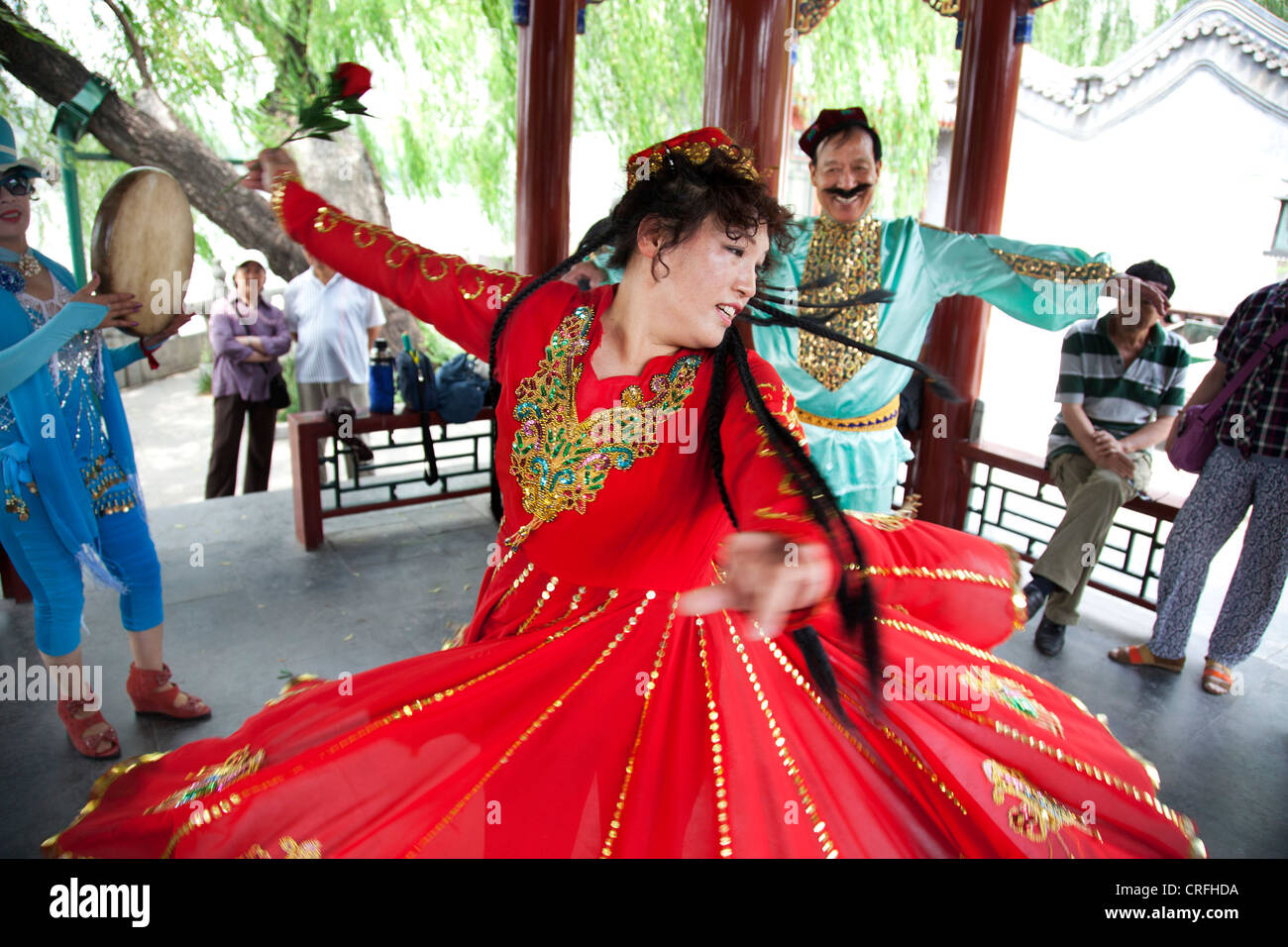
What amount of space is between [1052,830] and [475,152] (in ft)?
21.1

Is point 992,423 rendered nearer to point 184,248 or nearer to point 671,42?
point 671,42

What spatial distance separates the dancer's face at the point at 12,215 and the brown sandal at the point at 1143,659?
3.71 m

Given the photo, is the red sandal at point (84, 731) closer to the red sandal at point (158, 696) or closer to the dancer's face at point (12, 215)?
the red sandal at point (158, 696)

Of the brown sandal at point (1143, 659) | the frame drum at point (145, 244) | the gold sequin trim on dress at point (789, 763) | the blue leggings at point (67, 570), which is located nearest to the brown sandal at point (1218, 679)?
the brown sandal at point (1143, 659)

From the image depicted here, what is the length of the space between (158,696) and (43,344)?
108 cm

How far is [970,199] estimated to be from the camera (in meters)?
4.02

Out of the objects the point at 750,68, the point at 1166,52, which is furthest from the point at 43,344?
the point at 1166,52

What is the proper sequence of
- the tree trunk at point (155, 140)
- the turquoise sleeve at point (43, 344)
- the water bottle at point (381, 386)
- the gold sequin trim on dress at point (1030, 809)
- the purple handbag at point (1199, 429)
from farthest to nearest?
the tree trunk at point (155, 140)
the water bottle at point (381, 386)
the purple handbag at point (1199, 429)
the turquoise sleeve at point (43, 344)
the gold sequin trim on dress at point (1030, 809)

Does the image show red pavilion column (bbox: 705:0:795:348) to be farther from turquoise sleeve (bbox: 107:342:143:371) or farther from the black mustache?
turquoise sleeve (bbox: 107:342:143:371)

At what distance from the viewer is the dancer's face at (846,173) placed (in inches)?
102

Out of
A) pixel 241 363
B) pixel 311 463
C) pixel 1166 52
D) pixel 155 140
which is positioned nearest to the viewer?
pixel 311 463

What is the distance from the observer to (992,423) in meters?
7.92

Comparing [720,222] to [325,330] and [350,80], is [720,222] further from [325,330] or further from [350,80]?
[325,330]
